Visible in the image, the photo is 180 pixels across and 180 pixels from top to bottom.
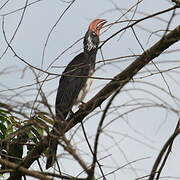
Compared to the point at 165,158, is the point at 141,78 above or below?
above

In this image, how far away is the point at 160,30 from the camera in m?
2.01

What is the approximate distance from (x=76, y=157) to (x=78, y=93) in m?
3.85

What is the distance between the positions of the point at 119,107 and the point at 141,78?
1.07 ft

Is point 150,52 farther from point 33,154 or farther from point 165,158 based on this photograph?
point 33,154

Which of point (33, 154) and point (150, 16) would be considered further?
point (33, 154)

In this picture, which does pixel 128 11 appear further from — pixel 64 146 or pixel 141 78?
pixel 64 146

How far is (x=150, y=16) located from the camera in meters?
1.99

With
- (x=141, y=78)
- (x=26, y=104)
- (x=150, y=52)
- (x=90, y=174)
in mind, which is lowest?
(x=90, y=174)

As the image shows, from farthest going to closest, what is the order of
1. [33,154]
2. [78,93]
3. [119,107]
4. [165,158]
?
[78,93] → [33,154] → [165,158] → [119,107]

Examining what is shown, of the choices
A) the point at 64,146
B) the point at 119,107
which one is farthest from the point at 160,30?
the point at 64,146

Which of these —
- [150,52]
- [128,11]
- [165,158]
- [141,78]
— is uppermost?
[128,11]

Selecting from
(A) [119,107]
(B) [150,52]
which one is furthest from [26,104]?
(B) [150,52]

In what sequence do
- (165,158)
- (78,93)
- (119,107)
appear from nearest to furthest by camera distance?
(119,107), (165,158), (78,93)

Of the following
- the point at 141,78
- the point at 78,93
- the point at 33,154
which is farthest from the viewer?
the point at 78,93
